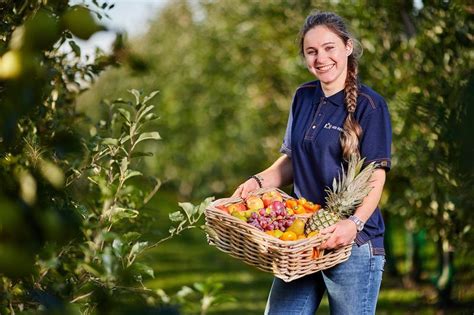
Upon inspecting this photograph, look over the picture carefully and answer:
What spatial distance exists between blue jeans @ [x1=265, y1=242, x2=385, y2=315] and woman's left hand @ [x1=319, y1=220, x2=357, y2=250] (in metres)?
0.18

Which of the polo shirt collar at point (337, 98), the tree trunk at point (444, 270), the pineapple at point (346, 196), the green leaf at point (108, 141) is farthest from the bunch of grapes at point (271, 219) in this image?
the tree trunk at point (444, 270)

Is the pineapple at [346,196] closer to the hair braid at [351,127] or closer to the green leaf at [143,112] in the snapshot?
the hair braid at [351,127]

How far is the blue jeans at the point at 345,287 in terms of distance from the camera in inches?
122

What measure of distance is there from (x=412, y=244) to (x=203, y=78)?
11.2 m

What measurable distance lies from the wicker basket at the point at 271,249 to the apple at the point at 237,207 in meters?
0.08

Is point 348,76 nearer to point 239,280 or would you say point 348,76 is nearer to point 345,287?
point 345,287

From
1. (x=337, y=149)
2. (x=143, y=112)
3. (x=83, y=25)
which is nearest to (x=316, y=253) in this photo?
(x=337, y=149)

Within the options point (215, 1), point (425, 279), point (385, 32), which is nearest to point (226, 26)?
point (215, 1)

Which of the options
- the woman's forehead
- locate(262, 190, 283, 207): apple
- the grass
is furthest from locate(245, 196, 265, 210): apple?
the grass

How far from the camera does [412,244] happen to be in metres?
10.0

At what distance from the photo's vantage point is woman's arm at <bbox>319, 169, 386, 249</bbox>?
2.86 metres

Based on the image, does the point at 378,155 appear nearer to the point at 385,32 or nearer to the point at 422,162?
the point at 422,162

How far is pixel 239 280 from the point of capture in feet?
37.2


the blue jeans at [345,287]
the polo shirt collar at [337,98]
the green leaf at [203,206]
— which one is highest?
the polo shirt collar at [337,98]
